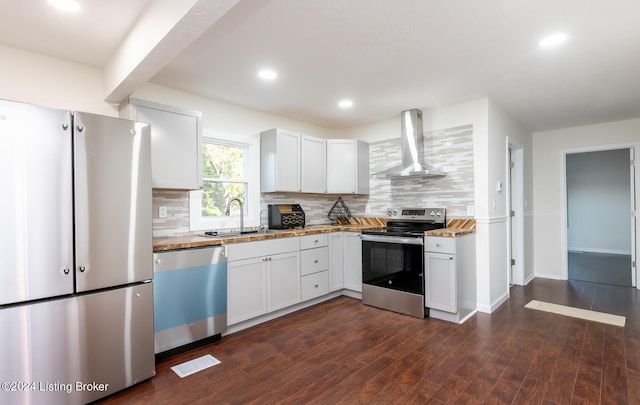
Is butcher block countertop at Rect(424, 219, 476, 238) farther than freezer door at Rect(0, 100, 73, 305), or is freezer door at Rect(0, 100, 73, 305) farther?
butcher block countertop at Rect(424, 219, 476, 238)

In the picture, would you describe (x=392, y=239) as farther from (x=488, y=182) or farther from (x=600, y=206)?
(x=600, y=206)

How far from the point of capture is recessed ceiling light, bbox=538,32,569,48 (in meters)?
2.24

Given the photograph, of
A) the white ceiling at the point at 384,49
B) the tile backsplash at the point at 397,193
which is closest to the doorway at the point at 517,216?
the white ceiling at the point at 384,49

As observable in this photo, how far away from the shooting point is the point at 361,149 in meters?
4.54

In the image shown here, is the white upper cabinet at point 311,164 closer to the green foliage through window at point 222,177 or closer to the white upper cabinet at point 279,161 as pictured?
the white upper cabinet at point 279,161

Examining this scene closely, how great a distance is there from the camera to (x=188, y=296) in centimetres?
256

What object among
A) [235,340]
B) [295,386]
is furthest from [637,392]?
[235,340]

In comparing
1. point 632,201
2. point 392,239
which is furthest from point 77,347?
point 632,201

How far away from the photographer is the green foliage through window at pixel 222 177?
3.49 metres

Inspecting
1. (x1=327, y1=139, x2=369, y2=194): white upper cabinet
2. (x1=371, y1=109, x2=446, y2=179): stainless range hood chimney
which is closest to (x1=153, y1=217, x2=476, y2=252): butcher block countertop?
(x1=327, y1=139, x2=369, y2=194): white upper cabinet

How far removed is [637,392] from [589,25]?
8.00 feet

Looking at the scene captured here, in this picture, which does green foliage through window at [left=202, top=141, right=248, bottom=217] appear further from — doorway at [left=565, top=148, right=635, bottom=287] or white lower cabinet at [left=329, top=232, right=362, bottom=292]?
doorway at [left=565, top=148, right=635, bottom=287]

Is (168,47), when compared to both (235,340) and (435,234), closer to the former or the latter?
(235,340)

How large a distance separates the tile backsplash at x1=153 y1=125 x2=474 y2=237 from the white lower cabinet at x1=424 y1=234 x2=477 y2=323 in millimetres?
709
